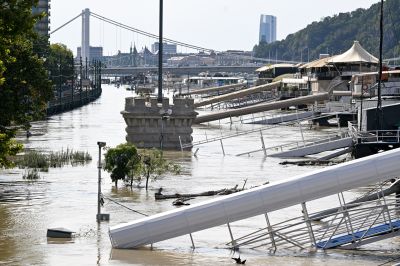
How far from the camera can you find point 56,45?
196250 mm

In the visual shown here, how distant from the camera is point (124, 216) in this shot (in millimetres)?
40156

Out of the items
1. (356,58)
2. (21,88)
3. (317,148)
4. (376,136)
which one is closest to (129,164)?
(21,88)

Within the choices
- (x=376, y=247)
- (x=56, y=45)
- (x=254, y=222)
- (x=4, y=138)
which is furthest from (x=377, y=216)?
(x=56, y=45)

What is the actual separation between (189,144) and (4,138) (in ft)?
109

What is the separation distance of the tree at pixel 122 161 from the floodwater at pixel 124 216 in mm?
624

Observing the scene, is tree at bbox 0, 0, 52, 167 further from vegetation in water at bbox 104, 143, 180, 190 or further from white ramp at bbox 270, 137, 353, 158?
white ramp at bbox 270, 137, 353, 158

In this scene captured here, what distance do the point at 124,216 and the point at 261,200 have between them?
8.64 metres

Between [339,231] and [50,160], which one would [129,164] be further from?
[339,231]

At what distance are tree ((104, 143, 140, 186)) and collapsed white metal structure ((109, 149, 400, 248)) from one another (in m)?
15.0

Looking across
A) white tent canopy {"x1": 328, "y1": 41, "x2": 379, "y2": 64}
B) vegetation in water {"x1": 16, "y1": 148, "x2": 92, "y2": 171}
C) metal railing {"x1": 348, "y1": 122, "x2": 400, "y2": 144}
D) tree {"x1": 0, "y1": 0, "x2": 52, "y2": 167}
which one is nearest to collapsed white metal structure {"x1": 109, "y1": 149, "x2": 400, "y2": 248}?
tree {"x1": 0, "y1": 0, "x2": 52, "y2": 167}

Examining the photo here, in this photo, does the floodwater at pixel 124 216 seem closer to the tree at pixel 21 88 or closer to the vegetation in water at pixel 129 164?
the vegetation in water at pixel 129 164

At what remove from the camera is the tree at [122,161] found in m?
48.2

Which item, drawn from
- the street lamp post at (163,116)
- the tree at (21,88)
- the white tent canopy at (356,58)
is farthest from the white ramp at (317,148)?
the white tent canopy at (356,58)

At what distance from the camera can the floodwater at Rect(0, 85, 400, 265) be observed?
32.1 metres
